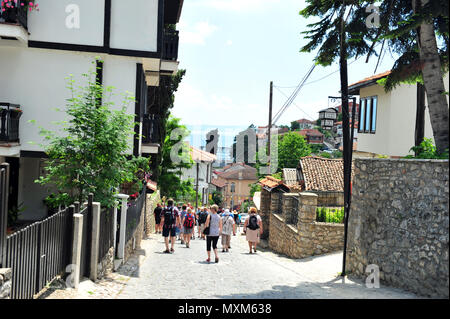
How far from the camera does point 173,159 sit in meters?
38.0

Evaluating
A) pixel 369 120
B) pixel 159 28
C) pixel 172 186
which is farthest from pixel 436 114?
pixel 172 186

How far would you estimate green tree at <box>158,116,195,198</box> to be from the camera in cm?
3762

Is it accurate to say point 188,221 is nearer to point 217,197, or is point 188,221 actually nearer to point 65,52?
point 65,52

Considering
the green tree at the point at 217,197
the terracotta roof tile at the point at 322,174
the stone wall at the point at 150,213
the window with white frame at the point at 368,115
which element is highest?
the window with white frame at the point at 368,115

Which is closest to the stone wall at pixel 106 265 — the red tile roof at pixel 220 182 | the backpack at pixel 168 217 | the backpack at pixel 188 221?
the backpack at pixel 168 217

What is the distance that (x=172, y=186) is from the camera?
125 feet

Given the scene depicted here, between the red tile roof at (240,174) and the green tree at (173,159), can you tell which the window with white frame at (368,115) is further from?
the red tile roof at (240,174)

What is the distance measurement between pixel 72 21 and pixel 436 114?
11.0 m

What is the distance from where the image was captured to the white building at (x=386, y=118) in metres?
18.1

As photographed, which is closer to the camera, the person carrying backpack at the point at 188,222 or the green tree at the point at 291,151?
the person carrying backpack at the point at 188,222

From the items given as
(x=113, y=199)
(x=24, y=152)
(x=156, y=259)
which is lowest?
(x=156, y=259)

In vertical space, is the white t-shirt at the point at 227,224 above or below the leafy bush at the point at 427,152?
below

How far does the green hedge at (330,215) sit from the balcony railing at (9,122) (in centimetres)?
1011
